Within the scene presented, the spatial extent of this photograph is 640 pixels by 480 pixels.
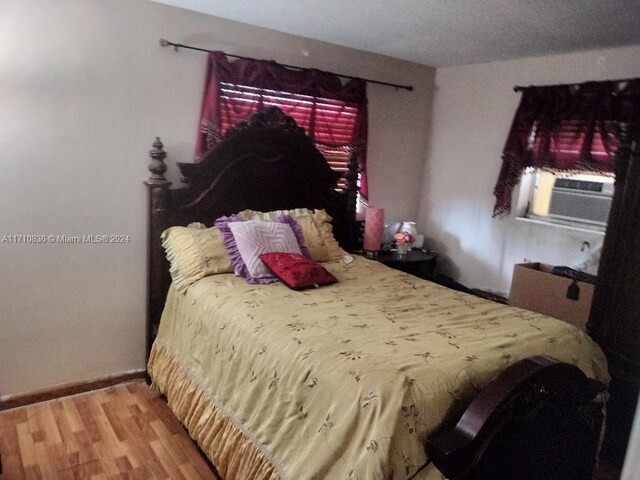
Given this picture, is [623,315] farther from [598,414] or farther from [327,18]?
[327,18]

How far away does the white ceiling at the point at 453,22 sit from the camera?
2301 mm

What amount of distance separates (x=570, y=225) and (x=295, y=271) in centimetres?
194

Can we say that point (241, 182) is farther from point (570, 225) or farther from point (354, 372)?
point (570, 225)

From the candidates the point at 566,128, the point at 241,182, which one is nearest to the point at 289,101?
the point at 241,182

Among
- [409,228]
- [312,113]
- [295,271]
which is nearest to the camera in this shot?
[295,271]

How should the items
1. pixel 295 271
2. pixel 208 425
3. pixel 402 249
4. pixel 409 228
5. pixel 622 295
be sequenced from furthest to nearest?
pixel 409 228 < pixel 402 249 < pixel 295 271 < pixel 622 295 < pixel 208 425

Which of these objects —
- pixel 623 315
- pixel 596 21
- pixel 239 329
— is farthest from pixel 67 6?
pixel 623 315

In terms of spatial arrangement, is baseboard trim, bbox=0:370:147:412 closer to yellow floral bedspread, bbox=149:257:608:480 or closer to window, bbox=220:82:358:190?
yellow floral bedspread, bbox=149:257:608:480

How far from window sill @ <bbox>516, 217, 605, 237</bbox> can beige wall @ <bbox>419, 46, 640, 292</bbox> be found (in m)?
0.03

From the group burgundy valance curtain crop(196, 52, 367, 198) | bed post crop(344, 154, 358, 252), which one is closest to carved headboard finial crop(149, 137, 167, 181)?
burgundy valance curtain crop(196, 52, 367, 198)

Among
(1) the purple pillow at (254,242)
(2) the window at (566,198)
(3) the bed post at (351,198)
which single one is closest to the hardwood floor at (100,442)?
(1) the purple pillow at (254,242)

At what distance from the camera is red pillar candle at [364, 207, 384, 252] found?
3424mm

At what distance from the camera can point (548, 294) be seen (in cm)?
294

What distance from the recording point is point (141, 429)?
2.37 metres
